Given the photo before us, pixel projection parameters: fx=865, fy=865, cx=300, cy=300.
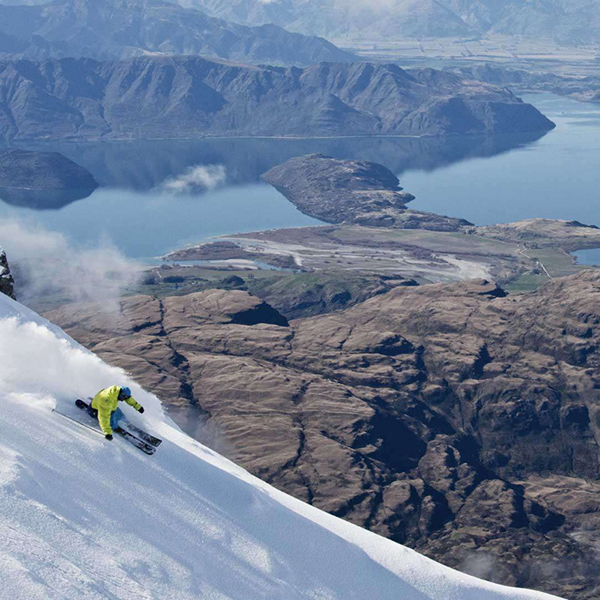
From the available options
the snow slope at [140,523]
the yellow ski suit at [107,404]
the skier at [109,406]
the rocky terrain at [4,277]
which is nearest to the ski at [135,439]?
the skier at [109,406]

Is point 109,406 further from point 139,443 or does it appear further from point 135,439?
point 139,443

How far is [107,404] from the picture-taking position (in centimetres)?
4234

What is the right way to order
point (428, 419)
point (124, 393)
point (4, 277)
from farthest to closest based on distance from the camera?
point (428, 419), point (4, 277), point (124, 393)

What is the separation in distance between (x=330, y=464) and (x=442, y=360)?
175ft

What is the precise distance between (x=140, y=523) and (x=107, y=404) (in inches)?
239

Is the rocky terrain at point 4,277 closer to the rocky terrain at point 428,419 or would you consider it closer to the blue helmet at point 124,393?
the blue helmet at point 124,393

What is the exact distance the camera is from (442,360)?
7254 inches

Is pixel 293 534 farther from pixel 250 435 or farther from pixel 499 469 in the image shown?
pixel 499 469

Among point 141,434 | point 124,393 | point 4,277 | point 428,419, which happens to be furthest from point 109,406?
point 428,419

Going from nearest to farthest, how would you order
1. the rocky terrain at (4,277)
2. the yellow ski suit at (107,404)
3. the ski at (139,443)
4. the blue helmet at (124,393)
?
the blue helmet at (124,393), the yellow ski suit at (107,404), the ski at (139,443), the rocky terrain at (4,277)

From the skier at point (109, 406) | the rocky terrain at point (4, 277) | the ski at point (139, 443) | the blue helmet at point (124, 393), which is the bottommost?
the rocky terrain at point (4, 277)

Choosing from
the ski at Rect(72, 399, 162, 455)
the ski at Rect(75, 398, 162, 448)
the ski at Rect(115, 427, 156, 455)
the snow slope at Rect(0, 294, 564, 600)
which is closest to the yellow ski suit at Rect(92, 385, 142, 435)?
the snow slope at Rect(0, 294, 564, 600)

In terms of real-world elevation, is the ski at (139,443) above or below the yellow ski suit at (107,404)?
below

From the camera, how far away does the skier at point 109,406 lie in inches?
1628
